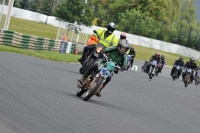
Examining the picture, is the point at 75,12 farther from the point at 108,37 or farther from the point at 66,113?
the point at 66,113

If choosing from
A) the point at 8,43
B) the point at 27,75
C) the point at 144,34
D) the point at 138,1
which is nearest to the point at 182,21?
the point at 138,1

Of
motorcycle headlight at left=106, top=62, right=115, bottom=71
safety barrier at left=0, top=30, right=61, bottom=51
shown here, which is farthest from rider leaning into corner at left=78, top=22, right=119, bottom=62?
safety barrier at left=0, top=30, right=61, bottom=51

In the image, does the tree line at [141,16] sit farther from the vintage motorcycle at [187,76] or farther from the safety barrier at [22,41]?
the safety barrier at [22,41]

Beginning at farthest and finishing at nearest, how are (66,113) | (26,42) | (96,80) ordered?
(26,42) → (96,80) → (66,113)

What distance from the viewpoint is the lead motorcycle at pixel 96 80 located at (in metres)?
14.4

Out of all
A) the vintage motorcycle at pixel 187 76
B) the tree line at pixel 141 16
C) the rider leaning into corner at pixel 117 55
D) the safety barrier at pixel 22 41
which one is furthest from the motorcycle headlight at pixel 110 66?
the tree line at pixel 141 16

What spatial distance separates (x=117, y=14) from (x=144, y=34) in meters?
14.1

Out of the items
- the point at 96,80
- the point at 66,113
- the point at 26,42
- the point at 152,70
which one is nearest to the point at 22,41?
the point at 26,42

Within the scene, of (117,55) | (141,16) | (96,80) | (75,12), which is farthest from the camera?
(141,16)

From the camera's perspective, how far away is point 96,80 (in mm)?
14570

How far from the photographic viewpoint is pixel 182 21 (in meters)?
142

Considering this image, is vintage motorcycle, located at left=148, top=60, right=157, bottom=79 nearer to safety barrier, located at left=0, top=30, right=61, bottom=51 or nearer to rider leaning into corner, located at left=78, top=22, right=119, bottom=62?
safety barrier, located at left=0, top=30, right=61, bottom=51

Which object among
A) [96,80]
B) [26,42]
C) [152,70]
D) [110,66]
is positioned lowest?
[152,70]

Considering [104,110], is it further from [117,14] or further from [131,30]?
[117,14]
